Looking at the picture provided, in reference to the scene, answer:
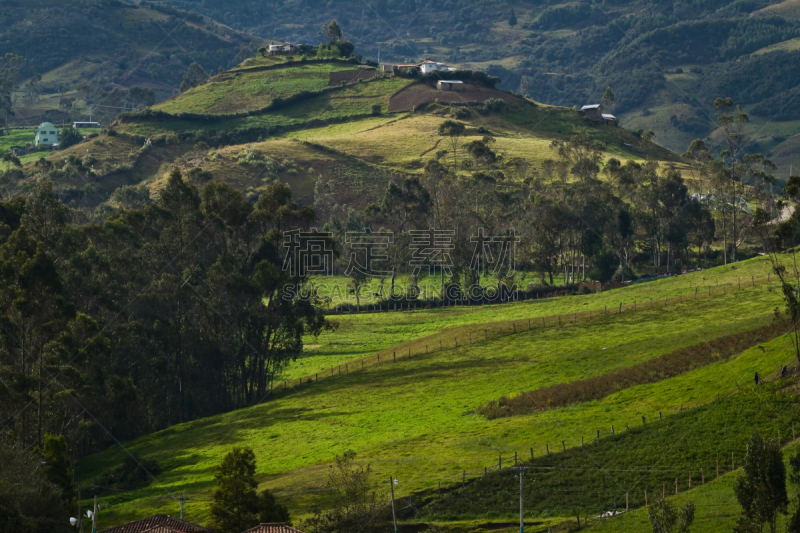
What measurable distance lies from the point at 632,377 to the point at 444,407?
14.2 meters

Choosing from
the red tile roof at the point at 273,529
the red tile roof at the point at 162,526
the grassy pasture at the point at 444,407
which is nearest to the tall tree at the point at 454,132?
the grassy pasture at the point at 444,407

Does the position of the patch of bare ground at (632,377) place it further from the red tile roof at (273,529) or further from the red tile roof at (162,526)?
the red tile roof at (162,526)

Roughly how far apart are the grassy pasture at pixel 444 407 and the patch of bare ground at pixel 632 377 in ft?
Answer: 5.62

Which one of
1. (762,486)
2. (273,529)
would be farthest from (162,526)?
(762,486)

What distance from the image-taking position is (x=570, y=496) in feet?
168

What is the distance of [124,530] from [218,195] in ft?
153

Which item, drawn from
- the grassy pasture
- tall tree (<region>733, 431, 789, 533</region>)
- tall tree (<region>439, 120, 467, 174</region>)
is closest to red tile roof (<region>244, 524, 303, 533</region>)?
the grassy pasture

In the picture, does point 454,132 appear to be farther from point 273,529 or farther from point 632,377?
point 273,529

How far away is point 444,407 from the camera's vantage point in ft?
241

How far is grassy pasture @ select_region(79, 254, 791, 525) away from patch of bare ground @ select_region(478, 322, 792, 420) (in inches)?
67.5

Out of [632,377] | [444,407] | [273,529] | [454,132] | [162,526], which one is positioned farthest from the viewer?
[454,132]

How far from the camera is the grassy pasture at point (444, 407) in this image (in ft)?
199

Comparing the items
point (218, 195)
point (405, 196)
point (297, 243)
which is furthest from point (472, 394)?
point (405, 196)

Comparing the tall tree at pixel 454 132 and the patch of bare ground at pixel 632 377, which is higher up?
the tall tree at pixel 454 132
